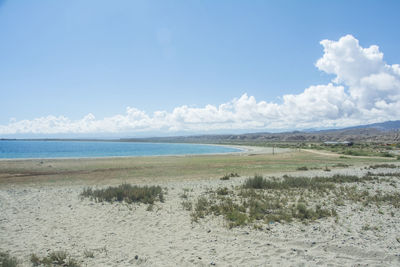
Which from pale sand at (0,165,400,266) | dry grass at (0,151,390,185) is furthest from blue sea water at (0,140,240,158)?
pale sand at (0,165,400,266)

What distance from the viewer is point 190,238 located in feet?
25.2

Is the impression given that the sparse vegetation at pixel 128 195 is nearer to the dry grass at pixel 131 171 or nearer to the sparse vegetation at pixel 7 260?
the dry grass at pixel 131 171

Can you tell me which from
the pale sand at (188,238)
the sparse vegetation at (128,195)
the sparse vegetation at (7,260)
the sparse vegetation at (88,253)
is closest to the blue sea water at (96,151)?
the sparse vegetation at (128,195)

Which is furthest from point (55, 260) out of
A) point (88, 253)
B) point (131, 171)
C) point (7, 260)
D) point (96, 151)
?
point (96, 151)

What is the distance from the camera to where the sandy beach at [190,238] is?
6.23 meters

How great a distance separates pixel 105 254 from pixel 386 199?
12.5m

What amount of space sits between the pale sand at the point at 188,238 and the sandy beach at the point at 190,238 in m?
0.02

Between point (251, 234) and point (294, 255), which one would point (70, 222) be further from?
point (294, 255)

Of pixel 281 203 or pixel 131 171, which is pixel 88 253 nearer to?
pixel 281 203

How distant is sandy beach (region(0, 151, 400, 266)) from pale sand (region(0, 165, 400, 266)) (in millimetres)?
24

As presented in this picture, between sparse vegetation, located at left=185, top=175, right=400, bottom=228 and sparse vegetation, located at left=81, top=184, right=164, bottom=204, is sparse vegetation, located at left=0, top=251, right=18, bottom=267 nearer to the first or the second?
sparse vegetation, located at left=185, top=175, right=400, bottom=228

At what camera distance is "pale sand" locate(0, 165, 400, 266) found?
20.4 feet

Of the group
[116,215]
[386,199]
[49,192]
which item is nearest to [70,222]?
[116,215]

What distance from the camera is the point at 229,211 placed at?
1006cm
